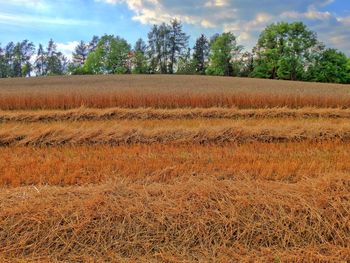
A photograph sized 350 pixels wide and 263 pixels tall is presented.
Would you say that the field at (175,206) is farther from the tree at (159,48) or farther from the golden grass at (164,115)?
the tree at (159,48)

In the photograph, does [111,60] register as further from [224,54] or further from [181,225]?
[181,225]

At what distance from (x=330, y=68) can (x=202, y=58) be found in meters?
29.1

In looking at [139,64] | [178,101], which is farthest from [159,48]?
[178,101]

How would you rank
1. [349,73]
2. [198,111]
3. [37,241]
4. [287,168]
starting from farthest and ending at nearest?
1. [349,73]
2. [198,111]
3. [287,168]
4. [37,241]

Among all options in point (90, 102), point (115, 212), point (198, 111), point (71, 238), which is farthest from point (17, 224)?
point (90, 102)

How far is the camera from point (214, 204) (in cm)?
409

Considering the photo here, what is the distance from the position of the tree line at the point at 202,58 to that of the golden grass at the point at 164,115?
138ft

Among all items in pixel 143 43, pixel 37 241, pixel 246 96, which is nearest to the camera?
pixel 37 241

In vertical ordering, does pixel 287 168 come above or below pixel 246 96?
below

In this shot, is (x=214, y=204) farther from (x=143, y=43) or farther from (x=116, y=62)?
(x=143, y=43)

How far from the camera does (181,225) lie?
385cm

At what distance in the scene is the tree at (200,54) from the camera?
228 ft

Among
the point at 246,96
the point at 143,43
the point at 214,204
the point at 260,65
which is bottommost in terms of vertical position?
the point at 214,204

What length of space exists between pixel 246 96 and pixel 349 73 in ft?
147
